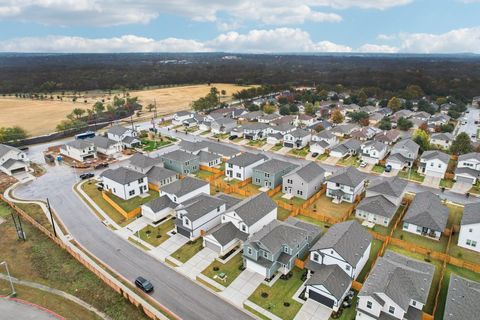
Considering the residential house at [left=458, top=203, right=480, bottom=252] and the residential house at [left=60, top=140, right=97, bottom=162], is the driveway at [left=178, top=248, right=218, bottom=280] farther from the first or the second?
the residential house at [left=60, top=140, right=97, bottom=162]

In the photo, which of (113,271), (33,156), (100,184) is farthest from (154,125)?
(113,271)

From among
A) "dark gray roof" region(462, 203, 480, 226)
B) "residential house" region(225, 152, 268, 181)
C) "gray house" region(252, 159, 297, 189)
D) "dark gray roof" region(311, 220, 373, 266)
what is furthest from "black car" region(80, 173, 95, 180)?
"dark gray roof" region(462, 203, 480, 226)

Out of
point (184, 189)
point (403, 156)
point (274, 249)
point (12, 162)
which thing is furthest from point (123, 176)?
point (403, 156)

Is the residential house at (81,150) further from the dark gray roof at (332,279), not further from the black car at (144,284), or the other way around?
the dark gray roof at (332,279)

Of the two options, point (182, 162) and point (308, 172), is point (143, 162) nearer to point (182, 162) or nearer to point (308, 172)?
point (182, 162)

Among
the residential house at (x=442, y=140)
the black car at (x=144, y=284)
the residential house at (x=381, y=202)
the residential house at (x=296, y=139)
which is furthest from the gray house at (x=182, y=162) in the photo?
the residential house at (x=442, y=140)

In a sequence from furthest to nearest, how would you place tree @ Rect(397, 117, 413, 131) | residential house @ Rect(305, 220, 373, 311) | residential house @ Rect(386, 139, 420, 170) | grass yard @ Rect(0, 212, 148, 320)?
tree @ Rect(397, 117, 413, 131)
residential house @ Rect(386, 139, 420, 170)
grass yard @ Rect(0, 212, 148, 320)
residential house @ Rect(305, 220, 373, 311)

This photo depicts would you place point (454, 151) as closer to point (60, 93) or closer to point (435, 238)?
point (435, 238)
